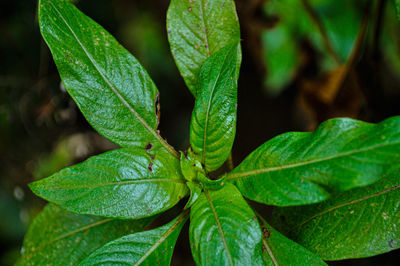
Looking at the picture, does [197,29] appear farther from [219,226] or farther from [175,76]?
[175,76]

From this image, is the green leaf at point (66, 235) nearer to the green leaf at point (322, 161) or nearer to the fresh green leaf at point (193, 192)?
the fresh green leaf at point (193, 192)

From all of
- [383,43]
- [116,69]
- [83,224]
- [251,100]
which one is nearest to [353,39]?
[383,43]

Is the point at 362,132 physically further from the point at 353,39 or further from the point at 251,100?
the point at 251,100

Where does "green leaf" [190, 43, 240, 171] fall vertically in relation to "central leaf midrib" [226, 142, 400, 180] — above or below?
above

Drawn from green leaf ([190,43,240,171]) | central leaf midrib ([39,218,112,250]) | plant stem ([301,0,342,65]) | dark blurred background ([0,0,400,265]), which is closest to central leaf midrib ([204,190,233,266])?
green leaf ([190,43,240,171])

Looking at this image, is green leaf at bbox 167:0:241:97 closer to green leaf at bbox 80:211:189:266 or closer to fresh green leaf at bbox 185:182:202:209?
fresh green leaf at bbox 185:182:202:209

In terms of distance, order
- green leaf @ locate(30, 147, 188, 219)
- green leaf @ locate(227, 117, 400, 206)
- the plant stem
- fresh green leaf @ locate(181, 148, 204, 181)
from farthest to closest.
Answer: the plant stem < fresh green leaf @ locate(181, 148, 204, 181) < green leaf @ locate(30, 147, 188, 219) < green leaf @ locate(227, 117, 400, 206)
